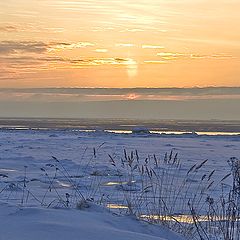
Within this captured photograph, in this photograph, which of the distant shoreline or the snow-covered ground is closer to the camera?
the snow-covered ground

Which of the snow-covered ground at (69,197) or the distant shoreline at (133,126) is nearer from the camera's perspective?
the snow-covered ground at (69,197)

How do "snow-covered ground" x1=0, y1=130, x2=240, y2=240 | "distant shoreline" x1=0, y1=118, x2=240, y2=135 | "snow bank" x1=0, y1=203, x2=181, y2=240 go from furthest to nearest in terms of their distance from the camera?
"distant shoreline" x1=0, y1=118, x2=240, y2=135
"snow-covered ground" x1=0, y1=130, x2=240, y2=240
"snow bank" x1=0, y1=203, x2=181, y2=240

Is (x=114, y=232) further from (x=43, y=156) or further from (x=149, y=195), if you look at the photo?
(x=43, y=156)

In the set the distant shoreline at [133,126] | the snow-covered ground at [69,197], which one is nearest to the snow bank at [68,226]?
the snow-covered ground at [69,197]

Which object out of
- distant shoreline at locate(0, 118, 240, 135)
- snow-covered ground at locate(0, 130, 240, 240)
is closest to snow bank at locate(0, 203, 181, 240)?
snow-covered ground at locate(0, 130, 240, 240)

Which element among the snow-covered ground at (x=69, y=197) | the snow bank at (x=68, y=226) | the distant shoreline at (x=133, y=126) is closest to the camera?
the snow bank at (x=68, y=226)

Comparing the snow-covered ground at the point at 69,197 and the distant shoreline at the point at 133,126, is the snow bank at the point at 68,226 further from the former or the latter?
the distant shoreline at the point at 133,126

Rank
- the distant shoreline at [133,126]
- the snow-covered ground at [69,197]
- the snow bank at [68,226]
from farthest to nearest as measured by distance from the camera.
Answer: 1. the distant shoreline at [133,126]
2. the snow-covered ground at [69,197]
3. the snow bank at [68,226]

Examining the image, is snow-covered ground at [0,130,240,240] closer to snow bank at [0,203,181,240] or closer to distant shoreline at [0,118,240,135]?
snow bank at [0,203,181,240]

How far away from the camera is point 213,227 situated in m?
6.31

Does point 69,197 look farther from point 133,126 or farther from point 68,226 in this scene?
point 133,126

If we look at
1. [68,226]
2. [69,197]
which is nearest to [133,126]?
[69,197]

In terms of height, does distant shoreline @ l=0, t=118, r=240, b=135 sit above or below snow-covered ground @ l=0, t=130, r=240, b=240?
below

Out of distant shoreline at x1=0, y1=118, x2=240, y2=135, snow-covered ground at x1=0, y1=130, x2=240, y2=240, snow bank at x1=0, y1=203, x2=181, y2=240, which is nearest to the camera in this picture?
snow bank at x1=0, y1=203, x2=181, y2=240
